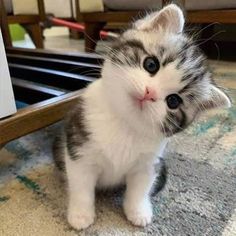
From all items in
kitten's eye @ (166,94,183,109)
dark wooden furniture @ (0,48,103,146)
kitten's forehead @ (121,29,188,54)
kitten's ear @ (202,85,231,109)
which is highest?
kitten's forehead @ (121,29,188,54)

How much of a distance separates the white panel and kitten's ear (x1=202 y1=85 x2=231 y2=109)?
1.29 ft

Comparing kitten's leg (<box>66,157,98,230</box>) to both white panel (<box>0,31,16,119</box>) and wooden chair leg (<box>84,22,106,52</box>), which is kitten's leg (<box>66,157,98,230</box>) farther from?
wooden chair leg (<box>84,22,106,52</box>)

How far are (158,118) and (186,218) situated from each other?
0.80 ft

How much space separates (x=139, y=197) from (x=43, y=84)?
0.57 metres

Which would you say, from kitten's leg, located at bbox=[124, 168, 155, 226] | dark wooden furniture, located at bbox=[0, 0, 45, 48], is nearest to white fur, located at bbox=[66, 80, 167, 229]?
kitten's leg, located at bbox=[124, 168, 155, 226]

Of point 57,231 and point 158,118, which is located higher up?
point 158,118

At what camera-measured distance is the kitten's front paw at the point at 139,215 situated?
27.3 inches

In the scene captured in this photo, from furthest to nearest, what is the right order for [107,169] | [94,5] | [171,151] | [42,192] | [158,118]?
[94,5] < [171,151] < [42,192] < [107,169] < [158,118]

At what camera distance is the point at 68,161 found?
2.33ft

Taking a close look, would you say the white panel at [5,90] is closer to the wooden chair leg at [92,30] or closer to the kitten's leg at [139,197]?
the kitten's leg at [139,197]

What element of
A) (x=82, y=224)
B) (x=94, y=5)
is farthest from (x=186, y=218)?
(x=94, y=5)

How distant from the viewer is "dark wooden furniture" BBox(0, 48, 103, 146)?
799mm

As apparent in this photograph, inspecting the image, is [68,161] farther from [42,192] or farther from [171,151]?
[171,151]

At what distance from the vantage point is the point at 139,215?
0.69 meters
